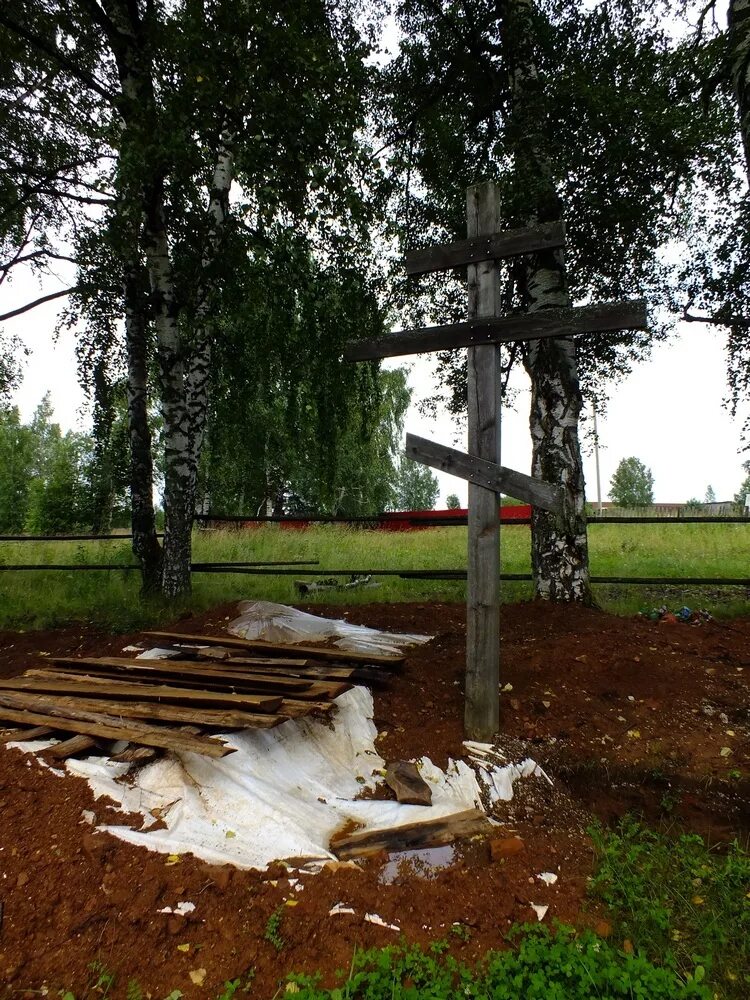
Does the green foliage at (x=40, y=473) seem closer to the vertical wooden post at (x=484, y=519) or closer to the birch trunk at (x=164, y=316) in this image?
the birch trunk at (x=164, y=316)

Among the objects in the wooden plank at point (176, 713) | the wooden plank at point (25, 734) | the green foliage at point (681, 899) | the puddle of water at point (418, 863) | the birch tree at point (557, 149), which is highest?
the birch tree at point (557, 149)

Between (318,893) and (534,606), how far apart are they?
4.63 meters

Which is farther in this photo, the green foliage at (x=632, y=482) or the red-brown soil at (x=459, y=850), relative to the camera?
the green foliage at (x=632, y=482)

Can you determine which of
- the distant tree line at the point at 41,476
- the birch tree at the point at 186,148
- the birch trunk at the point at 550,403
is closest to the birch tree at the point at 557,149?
the birch trunk at the point at 550,403

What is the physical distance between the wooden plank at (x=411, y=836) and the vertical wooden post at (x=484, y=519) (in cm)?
92

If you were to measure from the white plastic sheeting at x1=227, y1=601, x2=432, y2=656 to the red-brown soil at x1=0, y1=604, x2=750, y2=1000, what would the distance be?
2.05 ft

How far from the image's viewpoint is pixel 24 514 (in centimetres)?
4516

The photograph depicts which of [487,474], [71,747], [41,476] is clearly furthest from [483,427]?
[41,476]

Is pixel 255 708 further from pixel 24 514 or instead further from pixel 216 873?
pixel 24 514

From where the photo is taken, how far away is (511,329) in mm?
3893

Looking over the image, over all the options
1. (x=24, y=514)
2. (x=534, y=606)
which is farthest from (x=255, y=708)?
(x=24, y=514)

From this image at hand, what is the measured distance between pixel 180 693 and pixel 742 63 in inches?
362

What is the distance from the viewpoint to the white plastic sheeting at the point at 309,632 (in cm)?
581

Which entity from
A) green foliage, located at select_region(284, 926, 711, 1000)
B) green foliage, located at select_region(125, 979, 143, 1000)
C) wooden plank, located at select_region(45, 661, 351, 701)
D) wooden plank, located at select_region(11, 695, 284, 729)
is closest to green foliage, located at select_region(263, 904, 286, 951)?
green foliage, located at select_region(284, 926, 711, 1000)
